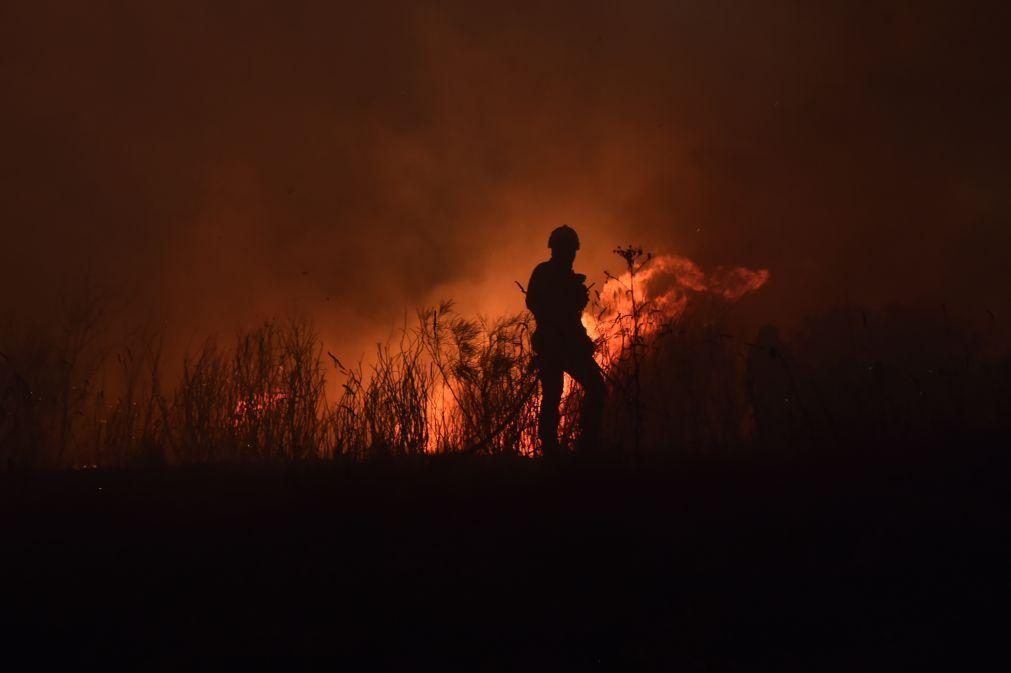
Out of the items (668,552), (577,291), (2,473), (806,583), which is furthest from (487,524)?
(2,473)

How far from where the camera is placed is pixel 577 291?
24.6 ft

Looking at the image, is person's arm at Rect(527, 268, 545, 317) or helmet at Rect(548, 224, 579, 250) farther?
helmet at Rect(548, 224, 579, 250)

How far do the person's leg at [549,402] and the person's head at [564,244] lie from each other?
112cm

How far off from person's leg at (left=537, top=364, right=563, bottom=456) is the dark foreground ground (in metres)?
1.46

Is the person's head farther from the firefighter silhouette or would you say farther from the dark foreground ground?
the dark foreground ground

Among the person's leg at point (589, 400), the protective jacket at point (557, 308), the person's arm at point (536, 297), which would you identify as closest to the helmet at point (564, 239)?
the protective jacket at point (557, 308)

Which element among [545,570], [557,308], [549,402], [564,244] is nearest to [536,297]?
[557,308]

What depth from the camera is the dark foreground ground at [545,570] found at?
3.39 metres

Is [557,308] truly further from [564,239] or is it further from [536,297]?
[564,239]

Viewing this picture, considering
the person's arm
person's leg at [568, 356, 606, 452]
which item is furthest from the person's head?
person's leg at [568, 356, 606, 452]

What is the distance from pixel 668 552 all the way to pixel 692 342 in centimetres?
401

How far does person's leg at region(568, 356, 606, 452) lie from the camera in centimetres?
668

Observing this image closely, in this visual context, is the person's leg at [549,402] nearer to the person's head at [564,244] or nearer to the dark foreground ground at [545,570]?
the person's head at [564,244]

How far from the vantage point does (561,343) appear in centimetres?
700
